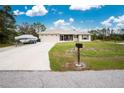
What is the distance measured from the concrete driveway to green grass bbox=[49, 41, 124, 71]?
11.3 inches

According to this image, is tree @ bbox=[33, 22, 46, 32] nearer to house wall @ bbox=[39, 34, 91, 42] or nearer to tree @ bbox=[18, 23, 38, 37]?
tree @ bbox=[18, 23, 38, 37]

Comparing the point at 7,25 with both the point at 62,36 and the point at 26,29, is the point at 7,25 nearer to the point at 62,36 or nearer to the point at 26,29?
the point at 26,29

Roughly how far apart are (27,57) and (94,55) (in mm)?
2329

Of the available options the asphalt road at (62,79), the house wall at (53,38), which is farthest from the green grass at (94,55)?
the asphalt road at (62,79)

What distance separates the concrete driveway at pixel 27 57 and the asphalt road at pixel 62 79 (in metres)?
0.65

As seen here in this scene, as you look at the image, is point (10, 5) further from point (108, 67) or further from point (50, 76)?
point (108, 67)

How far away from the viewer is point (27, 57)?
836 centimetres

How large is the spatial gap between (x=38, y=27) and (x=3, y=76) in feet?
9.66

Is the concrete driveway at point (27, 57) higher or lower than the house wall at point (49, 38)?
lower

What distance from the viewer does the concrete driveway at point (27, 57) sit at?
7.43 metres

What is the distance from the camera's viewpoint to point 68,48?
852cm

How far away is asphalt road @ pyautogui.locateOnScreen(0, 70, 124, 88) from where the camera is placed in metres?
5.37

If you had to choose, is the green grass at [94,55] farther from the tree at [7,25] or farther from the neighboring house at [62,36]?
the tree at [7,25]
